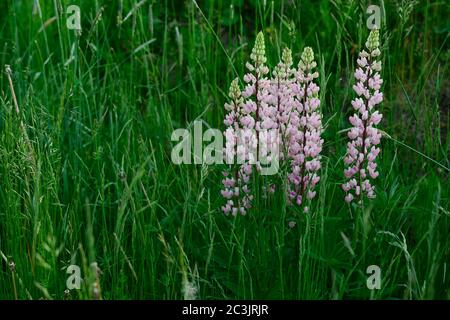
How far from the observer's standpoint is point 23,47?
3.89 meters

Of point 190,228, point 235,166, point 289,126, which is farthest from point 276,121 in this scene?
point 190,228

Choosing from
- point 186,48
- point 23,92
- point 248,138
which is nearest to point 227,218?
point 248,138

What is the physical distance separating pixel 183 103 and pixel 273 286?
5.05 ft

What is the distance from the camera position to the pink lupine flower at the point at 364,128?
2383 millimetres

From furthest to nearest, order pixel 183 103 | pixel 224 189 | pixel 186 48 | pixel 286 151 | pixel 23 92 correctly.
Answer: pixel 186 48, pixel 183 103, pixel 23 92, pixel 224 189, pixel 286 151

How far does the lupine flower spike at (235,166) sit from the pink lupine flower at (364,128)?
305 millimetres

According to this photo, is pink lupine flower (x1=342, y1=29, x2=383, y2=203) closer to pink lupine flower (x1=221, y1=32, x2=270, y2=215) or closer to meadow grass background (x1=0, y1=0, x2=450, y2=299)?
meadow grass background (x1=0, y1=0, x2=450, y2=299)

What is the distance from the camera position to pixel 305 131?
7.88 ft

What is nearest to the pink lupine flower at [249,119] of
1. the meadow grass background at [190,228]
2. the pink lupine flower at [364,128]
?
the meadow grass background at [190,228]

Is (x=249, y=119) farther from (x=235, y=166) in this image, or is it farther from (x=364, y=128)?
(x=364, y=128)

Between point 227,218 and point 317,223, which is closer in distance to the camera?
point 317,223

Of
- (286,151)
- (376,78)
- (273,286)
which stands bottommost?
(273,286)

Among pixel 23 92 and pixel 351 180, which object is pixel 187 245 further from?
pixel 23 92

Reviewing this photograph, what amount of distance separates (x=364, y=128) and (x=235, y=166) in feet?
1.33
